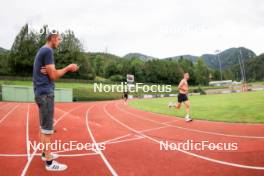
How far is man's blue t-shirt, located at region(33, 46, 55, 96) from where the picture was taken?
4.11 meters

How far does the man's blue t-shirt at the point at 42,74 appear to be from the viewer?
162 inches

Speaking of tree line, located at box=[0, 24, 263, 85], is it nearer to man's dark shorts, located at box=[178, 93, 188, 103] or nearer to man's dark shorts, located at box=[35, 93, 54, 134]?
man's dark shorts, located at box=[178, 93, 188, 103]

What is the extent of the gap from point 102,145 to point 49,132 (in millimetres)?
2107

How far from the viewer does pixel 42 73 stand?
4.19 m

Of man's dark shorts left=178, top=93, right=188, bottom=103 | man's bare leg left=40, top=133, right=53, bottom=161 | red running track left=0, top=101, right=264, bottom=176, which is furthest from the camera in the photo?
man's dark shorts left=178, top=93, right=188, bottom=103

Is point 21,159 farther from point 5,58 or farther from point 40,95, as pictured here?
point 5,58

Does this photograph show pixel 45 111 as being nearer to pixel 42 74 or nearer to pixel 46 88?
pixel 46 88

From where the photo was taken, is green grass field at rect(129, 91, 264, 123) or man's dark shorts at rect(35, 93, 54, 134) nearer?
man's dark shorts at rect(35, 93, 54, 134)

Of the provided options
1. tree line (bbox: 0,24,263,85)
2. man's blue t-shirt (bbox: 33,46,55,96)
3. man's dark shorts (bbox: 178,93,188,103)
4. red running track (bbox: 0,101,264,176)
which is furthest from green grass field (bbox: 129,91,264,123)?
tree line (bbox: 0,24,263,85)

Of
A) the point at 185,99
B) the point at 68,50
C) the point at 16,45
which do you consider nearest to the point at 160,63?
the point at 68,50

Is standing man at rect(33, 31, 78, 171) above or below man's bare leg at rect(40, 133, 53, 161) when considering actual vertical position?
above

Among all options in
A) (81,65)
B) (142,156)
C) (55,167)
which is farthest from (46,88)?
(81,65)

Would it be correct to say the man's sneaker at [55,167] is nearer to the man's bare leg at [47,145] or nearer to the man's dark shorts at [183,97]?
the man's bare leg at [47,145]

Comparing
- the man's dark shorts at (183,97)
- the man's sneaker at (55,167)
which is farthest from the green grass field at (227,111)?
the man's sneaker at (55,167)
